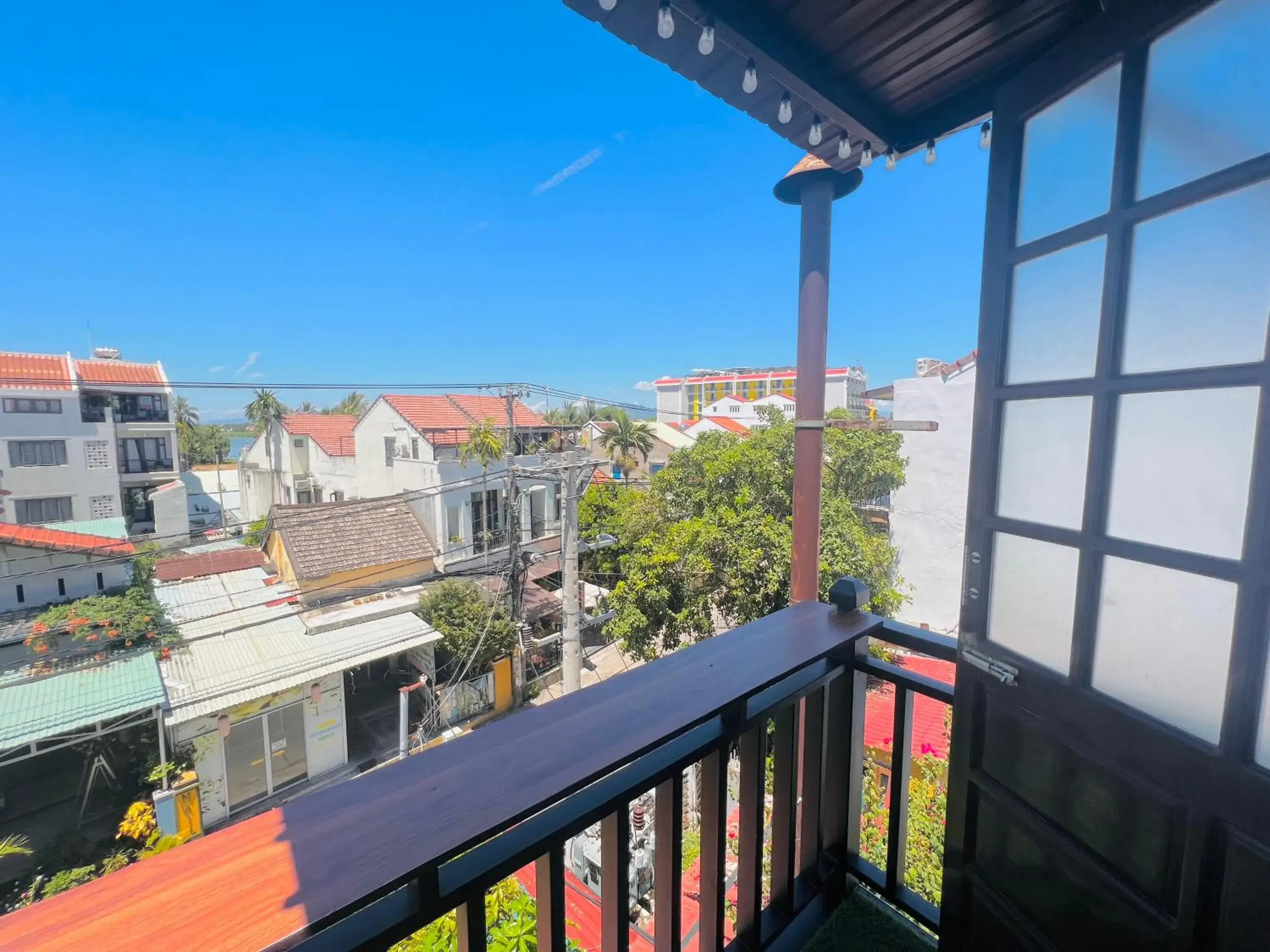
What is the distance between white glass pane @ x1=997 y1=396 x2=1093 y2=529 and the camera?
830 millimetres

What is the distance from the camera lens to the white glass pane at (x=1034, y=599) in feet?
2.76

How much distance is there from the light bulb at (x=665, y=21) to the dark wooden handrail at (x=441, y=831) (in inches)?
44.3

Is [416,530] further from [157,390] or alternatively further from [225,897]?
[225,897]

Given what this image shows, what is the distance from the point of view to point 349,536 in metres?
8.91

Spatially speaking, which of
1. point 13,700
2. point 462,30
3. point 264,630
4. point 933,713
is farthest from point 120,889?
point 462,30

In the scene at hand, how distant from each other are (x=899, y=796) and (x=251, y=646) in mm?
7883

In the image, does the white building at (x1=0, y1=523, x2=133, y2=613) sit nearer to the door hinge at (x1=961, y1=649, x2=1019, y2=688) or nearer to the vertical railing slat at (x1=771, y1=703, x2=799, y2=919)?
the vertical railing slat at (x1=771, y1=703, x2=799, y2=919)

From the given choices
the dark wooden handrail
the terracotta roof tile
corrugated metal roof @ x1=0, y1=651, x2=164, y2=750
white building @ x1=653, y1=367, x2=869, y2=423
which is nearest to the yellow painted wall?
the terracotta roof tile

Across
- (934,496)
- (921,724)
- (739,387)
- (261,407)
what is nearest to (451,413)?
(934,496)

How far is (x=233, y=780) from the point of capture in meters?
6.08

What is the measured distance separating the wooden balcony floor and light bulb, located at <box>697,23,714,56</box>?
1.89 meters

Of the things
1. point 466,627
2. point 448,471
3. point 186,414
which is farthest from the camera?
point 186,414

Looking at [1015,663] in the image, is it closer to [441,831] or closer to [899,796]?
[899,796]

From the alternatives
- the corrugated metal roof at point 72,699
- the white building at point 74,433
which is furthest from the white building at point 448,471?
the corrugated metal roof at point 72,699
